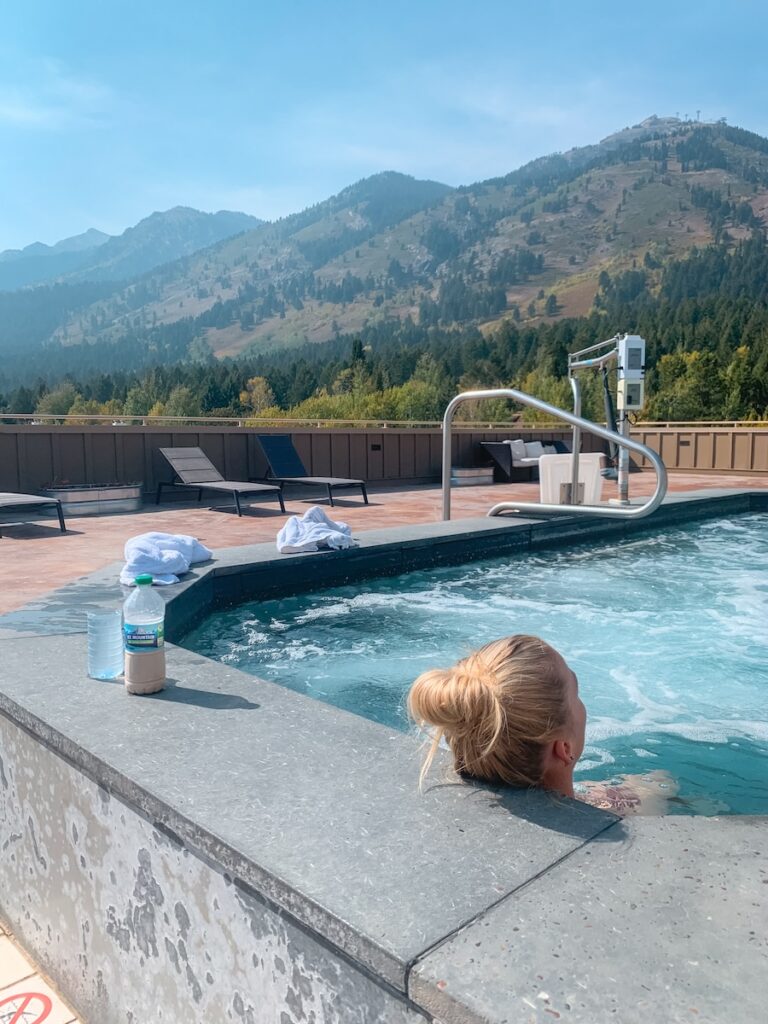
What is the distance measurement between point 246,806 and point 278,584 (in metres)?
3.30

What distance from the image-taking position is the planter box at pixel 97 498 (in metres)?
7.41

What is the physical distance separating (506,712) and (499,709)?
0.08ft

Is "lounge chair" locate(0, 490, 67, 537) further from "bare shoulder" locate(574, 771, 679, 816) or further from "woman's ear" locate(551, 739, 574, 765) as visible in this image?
"woman's ear" locate(551, 739, 574, 765)

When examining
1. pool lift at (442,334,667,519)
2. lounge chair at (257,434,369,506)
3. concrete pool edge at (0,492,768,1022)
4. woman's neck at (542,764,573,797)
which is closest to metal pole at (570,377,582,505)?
pool lift at (442,334,667,519)

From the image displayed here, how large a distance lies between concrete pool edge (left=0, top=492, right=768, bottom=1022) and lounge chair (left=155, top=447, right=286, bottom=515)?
5.52 m

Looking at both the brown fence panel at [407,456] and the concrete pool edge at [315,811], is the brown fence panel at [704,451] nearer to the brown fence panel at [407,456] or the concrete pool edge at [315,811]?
the brown fence panel at [407,456]

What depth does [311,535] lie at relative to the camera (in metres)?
4.80

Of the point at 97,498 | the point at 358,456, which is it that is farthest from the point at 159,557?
the point at 358,456

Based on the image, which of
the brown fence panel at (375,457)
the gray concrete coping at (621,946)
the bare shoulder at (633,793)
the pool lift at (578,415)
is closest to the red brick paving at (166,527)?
the brown fence panel at (375,457)

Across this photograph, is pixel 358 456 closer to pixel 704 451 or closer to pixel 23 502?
pixel 23 502

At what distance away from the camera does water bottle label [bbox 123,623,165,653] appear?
1979 mm

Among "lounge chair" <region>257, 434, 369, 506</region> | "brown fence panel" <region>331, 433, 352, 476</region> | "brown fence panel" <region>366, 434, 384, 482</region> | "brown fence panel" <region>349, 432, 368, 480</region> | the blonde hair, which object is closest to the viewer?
the blonde hair

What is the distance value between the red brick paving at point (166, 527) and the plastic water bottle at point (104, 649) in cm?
158

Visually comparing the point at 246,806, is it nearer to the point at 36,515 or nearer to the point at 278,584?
the point at 278,584
